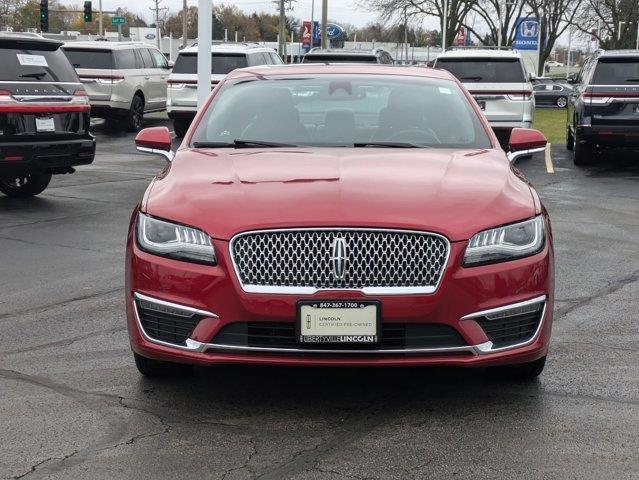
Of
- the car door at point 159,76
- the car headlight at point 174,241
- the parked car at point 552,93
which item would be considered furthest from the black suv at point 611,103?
the parked car at point 552,93

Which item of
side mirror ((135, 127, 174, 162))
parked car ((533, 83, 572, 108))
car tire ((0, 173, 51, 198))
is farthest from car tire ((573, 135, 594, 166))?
parked car ((533, 83, 572, 108))

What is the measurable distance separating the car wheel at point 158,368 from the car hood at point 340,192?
768 mm

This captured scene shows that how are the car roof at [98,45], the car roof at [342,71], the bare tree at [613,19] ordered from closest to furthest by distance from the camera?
1. the car roof at [342,71]
2. the car roof at [98,45]
3. the bare tree at [613,19]

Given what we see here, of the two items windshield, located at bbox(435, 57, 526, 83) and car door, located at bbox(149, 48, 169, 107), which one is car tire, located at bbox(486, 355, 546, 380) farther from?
car door, located at bbox(149, 48, 169, 107)

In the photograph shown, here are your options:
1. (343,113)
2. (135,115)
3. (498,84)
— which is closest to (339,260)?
(343,113)

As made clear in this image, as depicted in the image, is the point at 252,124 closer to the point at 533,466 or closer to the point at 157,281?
the point at 157,281

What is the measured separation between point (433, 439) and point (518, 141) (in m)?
2.54

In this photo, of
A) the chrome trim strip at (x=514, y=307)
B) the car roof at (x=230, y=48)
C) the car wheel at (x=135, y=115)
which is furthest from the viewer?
the car wheel at (x=135, y=115)

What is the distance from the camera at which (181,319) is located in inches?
188

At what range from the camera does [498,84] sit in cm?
1878

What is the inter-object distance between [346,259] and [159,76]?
22849 millimetres

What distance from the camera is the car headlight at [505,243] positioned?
4.70 metres

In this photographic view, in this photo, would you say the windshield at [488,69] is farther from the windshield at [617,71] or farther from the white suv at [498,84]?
the windshield at [617,71]

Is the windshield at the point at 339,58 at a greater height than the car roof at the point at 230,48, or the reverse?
the car roof at the point at 230,48
